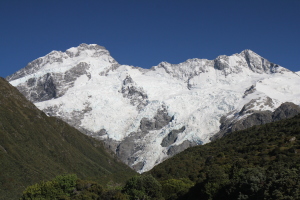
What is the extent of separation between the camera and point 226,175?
99.0 metres

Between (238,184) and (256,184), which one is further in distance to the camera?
(238,184)

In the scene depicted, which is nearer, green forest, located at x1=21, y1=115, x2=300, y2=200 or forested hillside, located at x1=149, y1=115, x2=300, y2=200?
forested hillside, located at x1=149, y1=115, x2=300, y2=200

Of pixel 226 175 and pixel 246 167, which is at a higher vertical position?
pixel 246 167

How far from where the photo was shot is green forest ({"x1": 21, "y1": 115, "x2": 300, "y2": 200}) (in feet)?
261

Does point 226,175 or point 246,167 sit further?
point 226,175

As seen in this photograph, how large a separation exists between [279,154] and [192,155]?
171 ft

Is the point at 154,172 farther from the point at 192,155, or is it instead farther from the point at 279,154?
the point at 279,154

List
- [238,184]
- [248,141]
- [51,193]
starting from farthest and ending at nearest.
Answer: [248,141] → [51,193] → [238,184]

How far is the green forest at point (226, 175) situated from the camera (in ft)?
261

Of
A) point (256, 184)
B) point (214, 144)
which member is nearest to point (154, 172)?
point (214, 144)

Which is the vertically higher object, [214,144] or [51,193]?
[214,144]

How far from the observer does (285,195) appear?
235ft

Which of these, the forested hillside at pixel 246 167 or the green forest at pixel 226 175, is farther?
the green forest at pixel 226 175

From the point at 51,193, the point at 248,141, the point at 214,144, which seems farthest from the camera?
the point at 214,144
